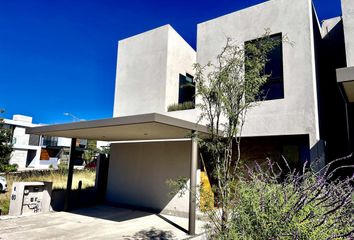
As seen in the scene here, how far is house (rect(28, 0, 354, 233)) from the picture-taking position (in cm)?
735

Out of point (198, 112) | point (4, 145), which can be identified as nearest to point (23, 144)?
point (4, 145)

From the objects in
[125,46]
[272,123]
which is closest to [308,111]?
[272,123]

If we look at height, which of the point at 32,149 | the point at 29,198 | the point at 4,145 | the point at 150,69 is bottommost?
the point at 29,198

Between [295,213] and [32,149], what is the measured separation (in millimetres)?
42457

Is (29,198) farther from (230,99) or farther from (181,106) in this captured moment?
(230,99)

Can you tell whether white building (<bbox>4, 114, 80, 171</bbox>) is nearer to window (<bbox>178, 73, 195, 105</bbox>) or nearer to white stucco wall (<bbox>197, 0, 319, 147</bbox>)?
window (<bbox>178, 73, 195, 105</bbox>)

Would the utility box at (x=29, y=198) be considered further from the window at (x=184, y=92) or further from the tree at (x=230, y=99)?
the tree at (x=230, y=99)

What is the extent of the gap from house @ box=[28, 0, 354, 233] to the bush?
2.56 m

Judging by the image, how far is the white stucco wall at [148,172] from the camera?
9.47 metres

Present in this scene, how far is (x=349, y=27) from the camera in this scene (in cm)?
730

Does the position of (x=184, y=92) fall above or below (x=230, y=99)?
above

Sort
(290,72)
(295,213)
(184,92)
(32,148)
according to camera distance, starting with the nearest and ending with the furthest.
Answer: (295,213), (290,72), (184,92), (32,148)

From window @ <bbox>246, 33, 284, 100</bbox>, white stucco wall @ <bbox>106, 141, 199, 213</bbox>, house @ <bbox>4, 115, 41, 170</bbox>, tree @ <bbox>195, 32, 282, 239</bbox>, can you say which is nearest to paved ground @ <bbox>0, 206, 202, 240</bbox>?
white stucco wall @ <bbox>106, 141, 199, 213</bbox>

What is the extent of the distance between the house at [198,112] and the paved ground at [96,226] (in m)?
0.87
